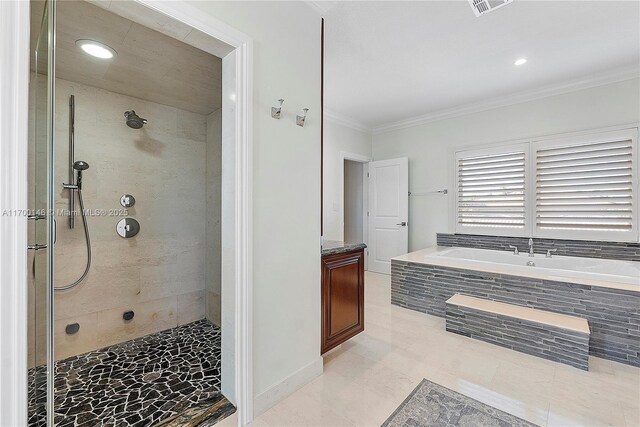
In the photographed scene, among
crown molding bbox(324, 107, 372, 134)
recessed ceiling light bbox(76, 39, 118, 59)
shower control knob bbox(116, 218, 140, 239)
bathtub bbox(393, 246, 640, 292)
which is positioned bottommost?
bathtub bbox(393, 246, 640, 292)

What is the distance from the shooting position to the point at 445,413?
5.31 ft

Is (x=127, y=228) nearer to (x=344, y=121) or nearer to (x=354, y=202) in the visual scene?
(x=344, y=121)

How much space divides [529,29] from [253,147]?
2.59 metres

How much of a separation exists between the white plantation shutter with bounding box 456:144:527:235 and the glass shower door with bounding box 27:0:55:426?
4.46 m

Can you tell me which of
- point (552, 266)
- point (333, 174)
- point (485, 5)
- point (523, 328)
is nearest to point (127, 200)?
point (333, 174)

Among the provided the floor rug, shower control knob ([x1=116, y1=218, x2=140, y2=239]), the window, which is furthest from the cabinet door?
the window

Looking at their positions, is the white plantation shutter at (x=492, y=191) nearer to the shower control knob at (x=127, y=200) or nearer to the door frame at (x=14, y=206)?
the shower control knob at (x=127, y=200)

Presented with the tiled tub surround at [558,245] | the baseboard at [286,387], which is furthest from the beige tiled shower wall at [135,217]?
the tiled tub surround at [558,245]

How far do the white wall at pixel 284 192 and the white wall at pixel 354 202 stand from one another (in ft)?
12.0

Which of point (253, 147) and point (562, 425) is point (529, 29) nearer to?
point (253, 147)

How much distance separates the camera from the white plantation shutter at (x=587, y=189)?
122 inches

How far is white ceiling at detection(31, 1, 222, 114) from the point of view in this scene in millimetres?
1370

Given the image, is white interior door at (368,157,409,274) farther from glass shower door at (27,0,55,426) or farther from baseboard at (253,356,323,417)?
glass shower door at (27,0,55,426)

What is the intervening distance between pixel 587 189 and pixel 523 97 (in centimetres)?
138
